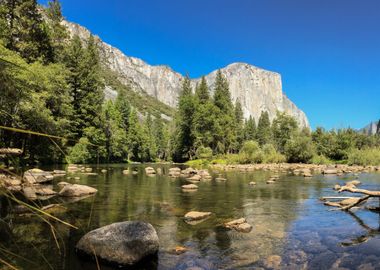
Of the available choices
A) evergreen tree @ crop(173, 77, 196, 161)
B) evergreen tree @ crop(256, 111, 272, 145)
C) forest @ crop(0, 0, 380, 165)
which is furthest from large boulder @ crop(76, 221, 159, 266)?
evergreen tree @ crop(256, 111, 272, 145)

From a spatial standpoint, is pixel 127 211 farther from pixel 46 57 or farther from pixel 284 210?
pixel 46 57

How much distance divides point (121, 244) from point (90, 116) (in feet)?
137

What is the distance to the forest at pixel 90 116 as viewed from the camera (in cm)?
2467

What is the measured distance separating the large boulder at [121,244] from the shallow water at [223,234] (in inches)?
11.0

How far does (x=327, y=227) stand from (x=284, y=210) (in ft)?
8.70

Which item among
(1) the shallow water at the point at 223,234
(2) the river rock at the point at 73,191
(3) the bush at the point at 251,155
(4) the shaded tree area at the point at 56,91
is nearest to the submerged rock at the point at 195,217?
(1) the shallow water at the point at 223,234

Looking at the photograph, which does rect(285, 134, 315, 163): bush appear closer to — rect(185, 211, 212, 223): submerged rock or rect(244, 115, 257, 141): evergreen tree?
rect(244, 115, 257, 141): evergreen tree

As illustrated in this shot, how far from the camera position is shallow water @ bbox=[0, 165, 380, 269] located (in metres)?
6.32

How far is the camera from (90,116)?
149 feet

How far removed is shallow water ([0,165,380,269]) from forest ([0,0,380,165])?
381cm

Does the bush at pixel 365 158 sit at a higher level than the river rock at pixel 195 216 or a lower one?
higher

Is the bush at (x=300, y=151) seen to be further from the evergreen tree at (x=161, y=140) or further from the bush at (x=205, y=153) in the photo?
the evergreen tree at (x=161, y=140)

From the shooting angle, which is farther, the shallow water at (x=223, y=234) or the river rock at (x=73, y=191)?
the river rock at (x=73, y=191)

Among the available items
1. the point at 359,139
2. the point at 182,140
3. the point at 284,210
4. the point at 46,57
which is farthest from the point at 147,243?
the point at 359,139
